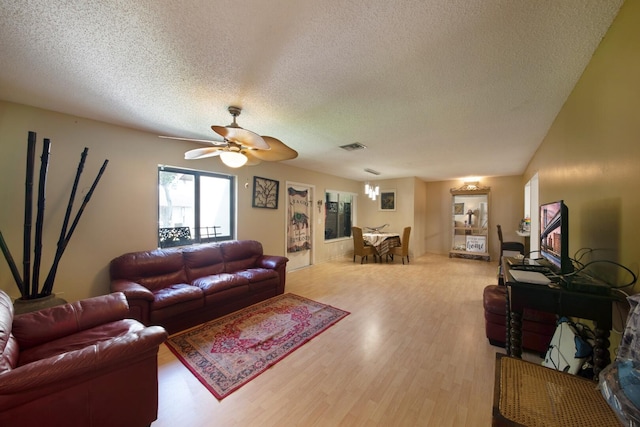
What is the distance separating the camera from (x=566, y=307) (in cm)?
136

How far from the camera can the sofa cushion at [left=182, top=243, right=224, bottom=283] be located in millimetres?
3215

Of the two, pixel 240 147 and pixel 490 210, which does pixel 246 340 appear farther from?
pixel 490 210

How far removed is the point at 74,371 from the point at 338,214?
6061mm

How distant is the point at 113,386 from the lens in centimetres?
129

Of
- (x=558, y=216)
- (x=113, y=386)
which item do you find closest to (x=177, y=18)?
(x=113, y=386)

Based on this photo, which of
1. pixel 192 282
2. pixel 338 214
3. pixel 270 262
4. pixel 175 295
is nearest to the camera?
pixel 175 295

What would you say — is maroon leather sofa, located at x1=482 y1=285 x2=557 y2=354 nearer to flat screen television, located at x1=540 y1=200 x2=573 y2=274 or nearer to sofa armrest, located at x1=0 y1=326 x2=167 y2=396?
flat screen television, located at x1=540 y1=200 x2=573 y2=274

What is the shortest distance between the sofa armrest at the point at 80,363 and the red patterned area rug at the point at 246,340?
27.9 inches

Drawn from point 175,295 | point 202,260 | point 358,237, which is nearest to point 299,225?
point 358,237

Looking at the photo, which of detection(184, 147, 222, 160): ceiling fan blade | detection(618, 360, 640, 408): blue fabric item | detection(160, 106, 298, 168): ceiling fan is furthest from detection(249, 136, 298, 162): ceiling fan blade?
detection(618, 360, 640, 408): blue fabric item

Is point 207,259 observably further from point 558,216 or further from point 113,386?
point 558,216

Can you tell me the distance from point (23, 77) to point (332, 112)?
261cm

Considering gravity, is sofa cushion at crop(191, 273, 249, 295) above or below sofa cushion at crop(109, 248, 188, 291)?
below

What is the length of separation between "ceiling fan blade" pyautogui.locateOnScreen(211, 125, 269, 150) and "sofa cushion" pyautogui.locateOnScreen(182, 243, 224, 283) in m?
2.04
